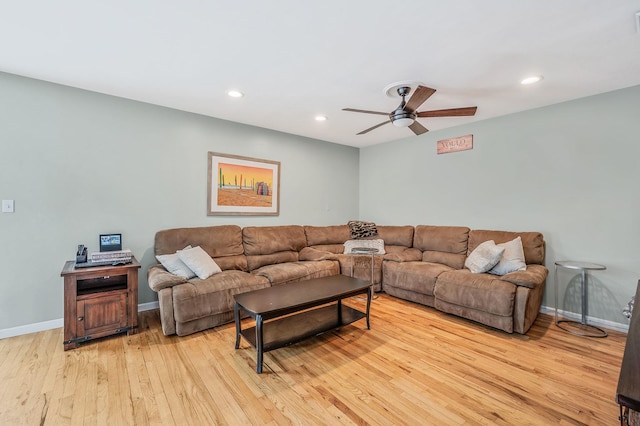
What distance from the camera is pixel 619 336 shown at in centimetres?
278

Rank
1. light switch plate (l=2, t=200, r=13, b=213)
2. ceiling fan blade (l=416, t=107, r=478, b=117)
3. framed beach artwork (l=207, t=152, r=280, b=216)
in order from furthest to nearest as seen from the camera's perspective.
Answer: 1. framed beach artwork (l=207, t=152, r=280, b=216)
2. ceiling fan blade (l=416, t=107, r=478, b=117)
3. light switch plate (l=2, t=200, r=13, b=213)

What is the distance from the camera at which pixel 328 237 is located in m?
4.84

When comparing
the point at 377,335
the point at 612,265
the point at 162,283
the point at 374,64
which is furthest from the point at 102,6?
the point at 612,265

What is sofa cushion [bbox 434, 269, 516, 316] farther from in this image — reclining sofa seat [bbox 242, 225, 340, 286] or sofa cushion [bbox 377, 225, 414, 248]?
reclining sofa seat [bbox 242, 225, 340, 286]

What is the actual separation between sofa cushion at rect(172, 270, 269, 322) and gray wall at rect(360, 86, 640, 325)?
3.17m

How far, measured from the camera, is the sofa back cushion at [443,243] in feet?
12.8

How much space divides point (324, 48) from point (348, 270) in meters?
2.91

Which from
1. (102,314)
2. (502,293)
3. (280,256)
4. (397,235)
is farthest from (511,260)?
(102,314)

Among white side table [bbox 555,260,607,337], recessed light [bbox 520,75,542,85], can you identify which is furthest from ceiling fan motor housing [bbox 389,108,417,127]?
white side table [bbox 555,260,607,337]

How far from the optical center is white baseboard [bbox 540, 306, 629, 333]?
2903mm

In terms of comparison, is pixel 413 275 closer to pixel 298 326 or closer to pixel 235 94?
pixel 298 326

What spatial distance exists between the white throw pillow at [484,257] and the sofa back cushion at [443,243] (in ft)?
1.08

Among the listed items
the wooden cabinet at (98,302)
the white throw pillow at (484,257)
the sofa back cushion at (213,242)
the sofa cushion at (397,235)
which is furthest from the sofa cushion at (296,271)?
the white throw pillow at (484,257)

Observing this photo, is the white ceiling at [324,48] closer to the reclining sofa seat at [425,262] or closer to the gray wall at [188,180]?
the gray wall at [188,180]
